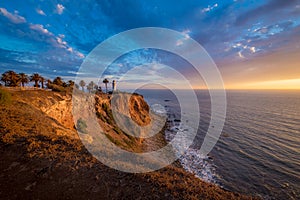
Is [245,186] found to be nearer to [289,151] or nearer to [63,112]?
[289,151]

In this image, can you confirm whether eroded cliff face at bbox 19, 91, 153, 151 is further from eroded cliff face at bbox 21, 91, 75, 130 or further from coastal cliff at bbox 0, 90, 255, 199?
coastal cliff at bbox 0, 90, 255, 199

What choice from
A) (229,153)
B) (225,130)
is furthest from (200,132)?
(229,153)

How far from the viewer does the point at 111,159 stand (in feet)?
29.7

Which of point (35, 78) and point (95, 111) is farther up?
point (35, 78)

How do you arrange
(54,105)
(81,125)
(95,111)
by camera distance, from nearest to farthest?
(54,105) < (81,125) < (95,111)

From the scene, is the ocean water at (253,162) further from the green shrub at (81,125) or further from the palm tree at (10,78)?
the palm tree at (10,78)

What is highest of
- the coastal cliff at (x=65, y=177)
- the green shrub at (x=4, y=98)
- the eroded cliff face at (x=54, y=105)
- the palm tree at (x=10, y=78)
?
the palm tree at (x=10, y=78)

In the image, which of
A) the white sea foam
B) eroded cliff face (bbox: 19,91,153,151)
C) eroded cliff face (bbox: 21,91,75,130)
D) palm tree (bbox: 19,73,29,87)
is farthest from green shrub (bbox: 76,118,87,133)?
palm tree (bbox: 19,73,29,87)

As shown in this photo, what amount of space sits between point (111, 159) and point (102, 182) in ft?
7.62

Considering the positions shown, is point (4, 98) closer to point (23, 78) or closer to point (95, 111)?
point (95, 111)

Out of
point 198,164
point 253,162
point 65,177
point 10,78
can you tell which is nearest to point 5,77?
point 10,78

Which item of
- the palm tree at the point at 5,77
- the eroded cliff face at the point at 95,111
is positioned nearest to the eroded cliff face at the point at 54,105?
the eroded cliff face at the point at 95,111

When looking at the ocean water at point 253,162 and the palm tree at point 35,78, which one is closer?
the ocean water at point 253,162

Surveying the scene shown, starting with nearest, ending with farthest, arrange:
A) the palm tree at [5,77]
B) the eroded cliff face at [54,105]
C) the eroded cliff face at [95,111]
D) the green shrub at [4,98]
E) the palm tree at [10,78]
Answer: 1. the green shrub at [4,98]
2. the eroded cliff face at [54,105]
3. the eroded cliff face at [95,111]
4. the palm tree at [5,77]
5. the palm tree at [10,78]
